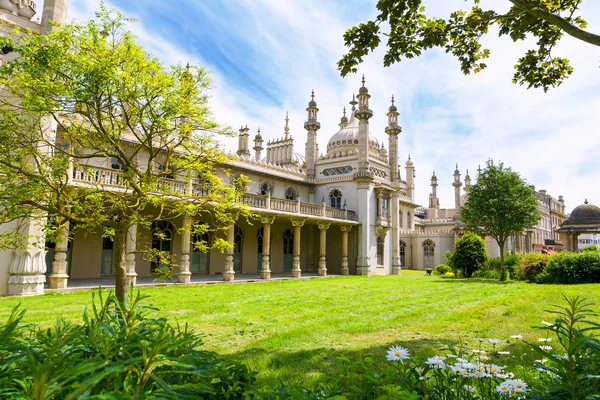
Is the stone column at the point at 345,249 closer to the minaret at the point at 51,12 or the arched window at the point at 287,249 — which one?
the arched window at the point at 287,249

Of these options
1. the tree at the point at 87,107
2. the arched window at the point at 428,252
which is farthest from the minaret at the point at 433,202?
the tree at the point at 87,107

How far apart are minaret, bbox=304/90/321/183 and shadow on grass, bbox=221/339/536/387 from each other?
2539 centimetres

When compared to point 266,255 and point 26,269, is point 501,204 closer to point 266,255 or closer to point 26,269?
point 266,255

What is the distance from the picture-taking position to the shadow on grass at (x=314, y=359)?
5.21 meters

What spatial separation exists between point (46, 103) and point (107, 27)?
75.6 inches

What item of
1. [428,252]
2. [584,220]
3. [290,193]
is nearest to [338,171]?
[290,193]

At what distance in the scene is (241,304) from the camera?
12.0 meters

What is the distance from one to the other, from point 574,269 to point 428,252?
22.6 m

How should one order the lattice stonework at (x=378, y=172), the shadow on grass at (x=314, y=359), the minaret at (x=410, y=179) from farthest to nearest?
the minaret at (x=410, y=179), the lattice stonework at (x=378, y=172), the shadow on grass at (x=314, y=359)

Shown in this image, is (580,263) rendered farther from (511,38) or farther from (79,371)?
(79,371)

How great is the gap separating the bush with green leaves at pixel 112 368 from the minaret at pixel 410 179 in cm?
4382

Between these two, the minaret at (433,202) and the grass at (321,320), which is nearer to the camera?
the grass at (321,320)

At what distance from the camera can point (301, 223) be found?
82.4 feet

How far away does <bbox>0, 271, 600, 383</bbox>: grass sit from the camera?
6.32m
